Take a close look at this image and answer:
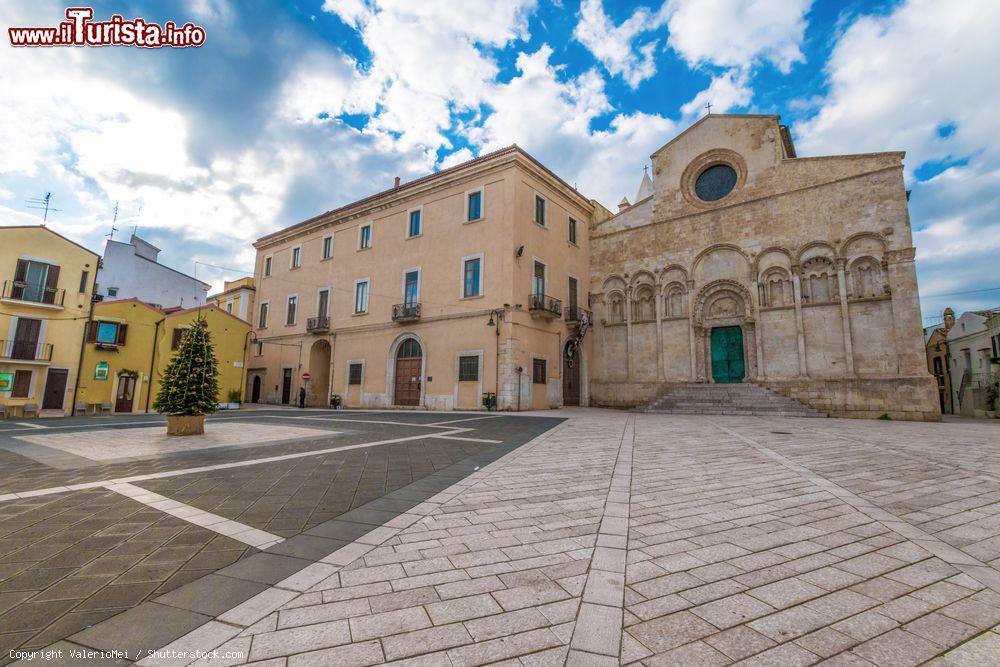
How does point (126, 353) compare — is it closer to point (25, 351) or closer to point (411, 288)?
point (25, 351)

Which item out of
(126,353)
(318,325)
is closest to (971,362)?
(318,325)

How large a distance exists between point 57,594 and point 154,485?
2776 mm

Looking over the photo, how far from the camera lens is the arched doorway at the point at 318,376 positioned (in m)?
26.3

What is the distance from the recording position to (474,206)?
835 inches

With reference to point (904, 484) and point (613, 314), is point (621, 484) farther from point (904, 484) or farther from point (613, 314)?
point (613, 314)

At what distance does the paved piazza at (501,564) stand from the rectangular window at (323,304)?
21714 millimetres

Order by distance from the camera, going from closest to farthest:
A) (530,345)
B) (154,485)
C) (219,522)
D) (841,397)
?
(219,522) → (154,485) → (841,397) → (530,345)

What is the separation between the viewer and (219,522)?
3.48 metres

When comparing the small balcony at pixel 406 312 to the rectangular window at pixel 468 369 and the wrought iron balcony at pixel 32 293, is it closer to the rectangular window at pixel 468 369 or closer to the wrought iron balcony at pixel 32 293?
the rectangular window at pixel 468 369

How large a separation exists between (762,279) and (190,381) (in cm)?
2156

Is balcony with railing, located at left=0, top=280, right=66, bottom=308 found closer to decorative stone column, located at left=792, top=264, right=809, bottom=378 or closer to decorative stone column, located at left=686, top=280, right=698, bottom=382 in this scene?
decorative stone column, located at left=686, top=280, right=698, bottom=382

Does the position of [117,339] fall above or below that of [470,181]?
below

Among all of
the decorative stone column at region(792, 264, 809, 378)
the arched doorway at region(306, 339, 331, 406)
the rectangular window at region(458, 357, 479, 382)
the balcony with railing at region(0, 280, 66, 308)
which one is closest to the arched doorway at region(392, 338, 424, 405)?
the rectangular window at region(458, 357, 479, 382)

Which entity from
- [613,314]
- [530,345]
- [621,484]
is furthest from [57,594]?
[613,314]
